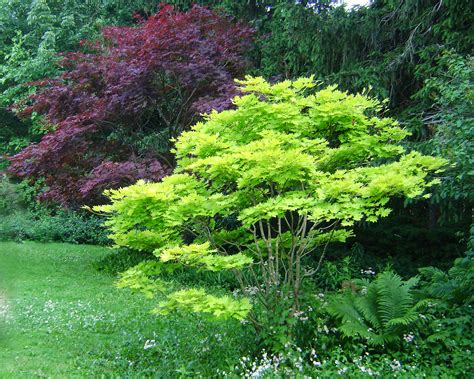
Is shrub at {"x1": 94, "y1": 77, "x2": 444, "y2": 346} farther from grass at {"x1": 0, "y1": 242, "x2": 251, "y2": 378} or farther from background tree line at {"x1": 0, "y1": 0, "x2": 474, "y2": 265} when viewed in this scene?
background tree line at {"x1": 0, "y1": 0, "x2": 474, "y2": 265}

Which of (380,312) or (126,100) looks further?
(126,100)

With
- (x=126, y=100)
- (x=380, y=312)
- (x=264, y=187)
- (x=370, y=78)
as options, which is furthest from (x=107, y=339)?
(x=370, y=78)

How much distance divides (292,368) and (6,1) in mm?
18304

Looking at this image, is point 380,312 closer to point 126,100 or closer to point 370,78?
point 370,78

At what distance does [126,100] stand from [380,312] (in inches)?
255

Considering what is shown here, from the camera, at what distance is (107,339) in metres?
5.55

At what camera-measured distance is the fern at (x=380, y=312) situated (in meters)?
4.54

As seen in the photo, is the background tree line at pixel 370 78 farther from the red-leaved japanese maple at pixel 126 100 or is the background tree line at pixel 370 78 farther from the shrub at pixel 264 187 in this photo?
the shrub at pixel 264 187

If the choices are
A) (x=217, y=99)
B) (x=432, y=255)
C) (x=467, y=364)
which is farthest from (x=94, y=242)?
(x=467, y=364)

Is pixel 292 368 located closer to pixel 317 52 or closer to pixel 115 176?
pixel 115 176

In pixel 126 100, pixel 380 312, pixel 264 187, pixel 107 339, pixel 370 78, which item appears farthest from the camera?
pixel 126 100

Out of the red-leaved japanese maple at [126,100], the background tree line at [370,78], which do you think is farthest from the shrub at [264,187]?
the red-leaved japanese maple at [126,100]

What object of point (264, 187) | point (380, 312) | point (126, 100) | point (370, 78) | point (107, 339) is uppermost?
point (370, 78)

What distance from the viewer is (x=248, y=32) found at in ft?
36.2
